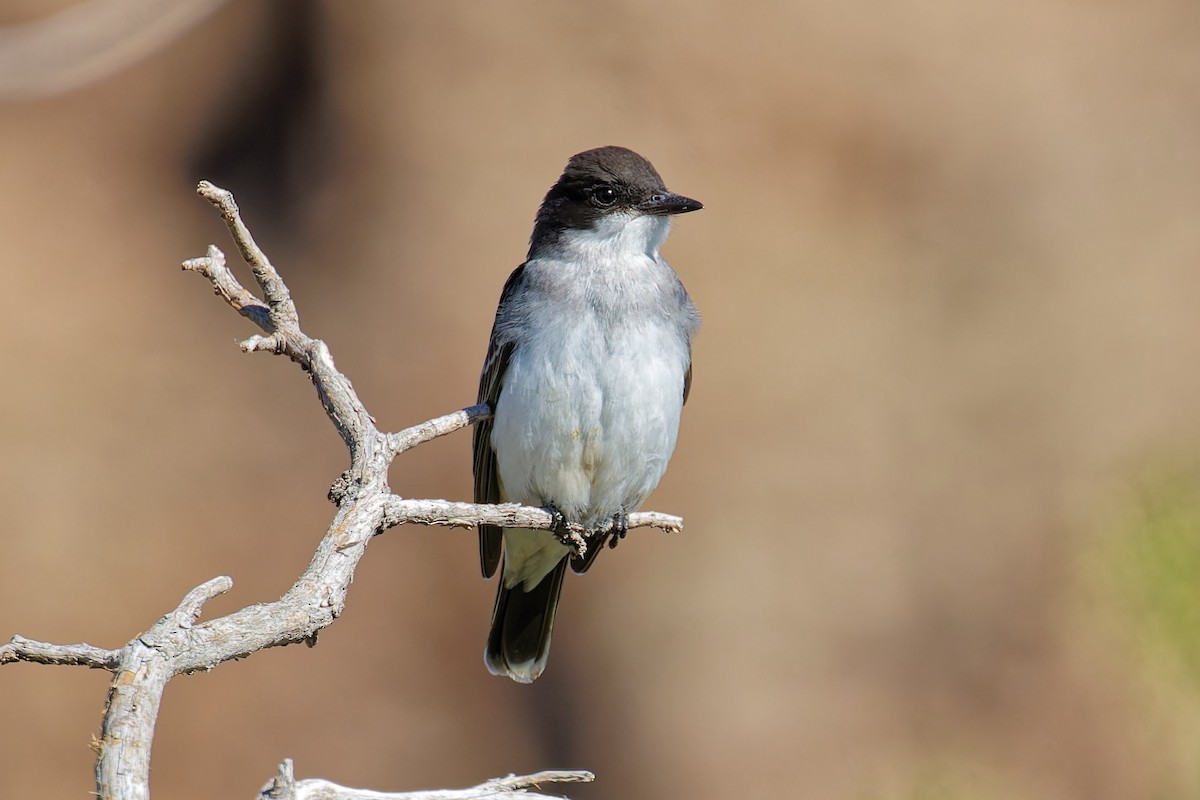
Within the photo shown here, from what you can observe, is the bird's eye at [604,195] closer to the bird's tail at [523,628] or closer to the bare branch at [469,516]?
the bare branch at [469,516]

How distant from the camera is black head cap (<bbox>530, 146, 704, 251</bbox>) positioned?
5.55 metres

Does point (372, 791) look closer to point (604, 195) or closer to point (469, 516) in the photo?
point (469, 516)

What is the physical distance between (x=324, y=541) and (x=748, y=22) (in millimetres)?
7146

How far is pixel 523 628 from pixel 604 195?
206 cm

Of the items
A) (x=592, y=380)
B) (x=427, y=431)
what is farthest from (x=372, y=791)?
(x=592, y=380)

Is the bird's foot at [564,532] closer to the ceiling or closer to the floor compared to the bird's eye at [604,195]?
closer to the floor

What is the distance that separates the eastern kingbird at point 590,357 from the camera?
5184 mm

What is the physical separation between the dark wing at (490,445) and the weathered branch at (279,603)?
0.77 metres

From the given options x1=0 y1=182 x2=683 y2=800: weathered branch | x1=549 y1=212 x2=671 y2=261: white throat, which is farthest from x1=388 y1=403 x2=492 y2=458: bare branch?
x1=549 y1=212 x2=671 y2=261: white throat

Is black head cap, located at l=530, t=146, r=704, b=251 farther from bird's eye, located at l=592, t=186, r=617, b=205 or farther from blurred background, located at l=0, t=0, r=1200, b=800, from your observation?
blurred background, located at l=0, t=0, r=1200, b=800

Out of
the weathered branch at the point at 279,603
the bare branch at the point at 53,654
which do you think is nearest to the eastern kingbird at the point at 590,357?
the weathered branch at the point at 279,603

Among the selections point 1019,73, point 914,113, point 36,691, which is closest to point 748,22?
point 914,113

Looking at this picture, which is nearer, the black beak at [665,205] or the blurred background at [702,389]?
the black beak at [665,205]

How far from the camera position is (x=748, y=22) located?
9.65 metres
